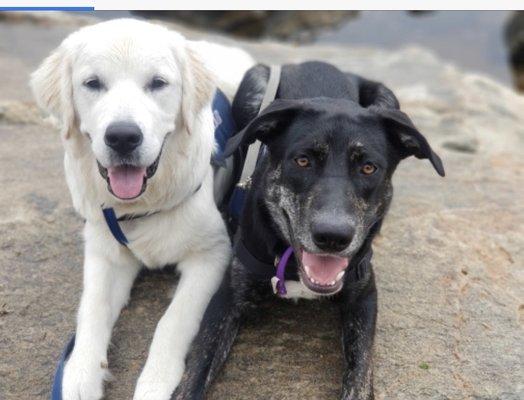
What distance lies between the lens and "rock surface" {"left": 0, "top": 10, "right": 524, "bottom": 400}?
331 centimetres

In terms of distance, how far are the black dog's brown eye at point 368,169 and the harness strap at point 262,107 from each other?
0.82 meters

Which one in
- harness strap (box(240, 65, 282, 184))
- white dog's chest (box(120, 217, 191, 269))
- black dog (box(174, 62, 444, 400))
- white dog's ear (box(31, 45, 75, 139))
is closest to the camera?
black dog (box(174, 62, 444, 400))

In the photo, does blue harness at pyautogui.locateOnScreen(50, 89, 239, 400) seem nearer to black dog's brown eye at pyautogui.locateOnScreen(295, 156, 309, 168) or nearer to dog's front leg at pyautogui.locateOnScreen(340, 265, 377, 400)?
black dog's brown eye at pyautogui.locateOnScreen(295, 156, 309, 168)

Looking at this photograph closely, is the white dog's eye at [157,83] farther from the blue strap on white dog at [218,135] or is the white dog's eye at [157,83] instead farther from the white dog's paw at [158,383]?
the white dog's paw at [158,383]

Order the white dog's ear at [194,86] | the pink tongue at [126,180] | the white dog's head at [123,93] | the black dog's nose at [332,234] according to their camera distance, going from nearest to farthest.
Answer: the black dog's nose at [332,234], the white dog's head at [123,93], the pink tongue at [126,180], the white dog's ear at [194,86]

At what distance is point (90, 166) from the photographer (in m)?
3.67

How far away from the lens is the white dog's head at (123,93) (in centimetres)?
322

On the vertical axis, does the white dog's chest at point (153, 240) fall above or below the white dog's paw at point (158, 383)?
above

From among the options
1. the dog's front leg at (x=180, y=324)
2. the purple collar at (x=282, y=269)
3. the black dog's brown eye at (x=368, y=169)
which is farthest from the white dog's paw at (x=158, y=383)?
the black dog's brown eye at (x=368, y=169)

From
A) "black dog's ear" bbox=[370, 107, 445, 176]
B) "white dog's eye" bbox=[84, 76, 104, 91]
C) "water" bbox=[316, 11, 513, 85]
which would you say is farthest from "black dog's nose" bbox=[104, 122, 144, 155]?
"water" bbox=[316, 11, 513, 85]

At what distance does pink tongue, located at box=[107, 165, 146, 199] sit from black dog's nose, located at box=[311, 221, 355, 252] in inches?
36.2

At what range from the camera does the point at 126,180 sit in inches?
133

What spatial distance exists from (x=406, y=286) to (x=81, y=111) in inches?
79.4

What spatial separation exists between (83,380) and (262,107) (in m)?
2.01
